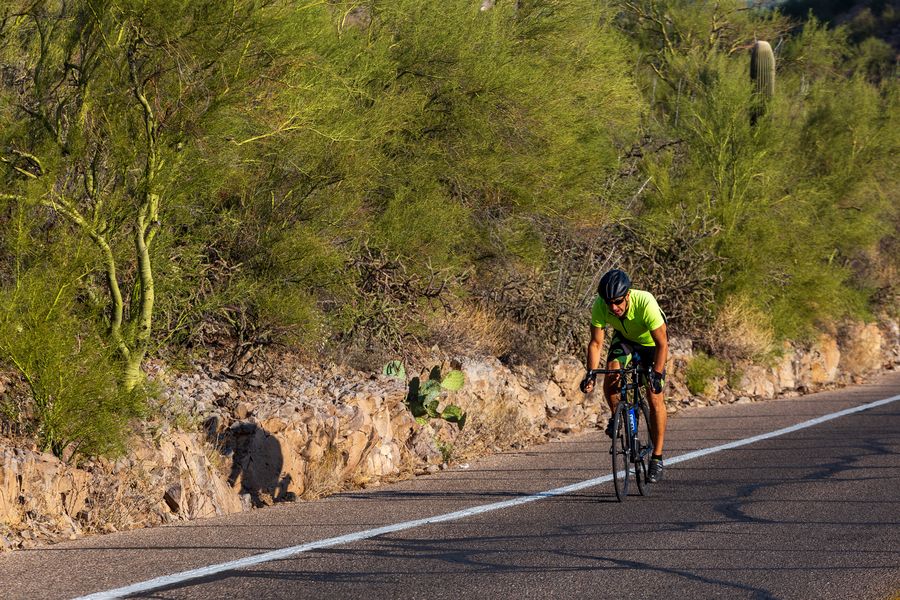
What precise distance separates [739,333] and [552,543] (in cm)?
1308

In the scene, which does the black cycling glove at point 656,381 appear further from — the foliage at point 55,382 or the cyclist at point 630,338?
the foliage at point 55,382

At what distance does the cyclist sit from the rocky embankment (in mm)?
2444

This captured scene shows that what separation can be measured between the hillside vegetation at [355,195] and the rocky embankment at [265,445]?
0.35 metres

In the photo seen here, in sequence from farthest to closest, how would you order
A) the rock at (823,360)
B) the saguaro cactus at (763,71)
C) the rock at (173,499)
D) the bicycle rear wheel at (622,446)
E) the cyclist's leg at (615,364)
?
the saguaro cactus at (763,71) → the rock at (823,360) → the cyclist's leg at (615,364) → the bicycle rear wheel at (622,446) → the rock at (173,499)

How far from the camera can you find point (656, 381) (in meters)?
10.0

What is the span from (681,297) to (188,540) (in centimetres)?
1291

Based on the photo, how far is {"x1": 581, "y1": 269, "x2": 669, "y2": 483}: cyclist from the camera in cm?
964

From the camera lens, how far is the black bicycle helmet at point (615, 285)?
955 centimetres

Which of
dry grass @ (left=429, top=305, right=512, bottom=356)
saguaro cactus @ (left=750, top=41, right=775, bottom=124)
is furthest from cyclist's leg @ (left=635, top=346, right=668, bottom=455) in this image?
saguaro cactus @ (left=750, top=41, right=775, bottom=124)

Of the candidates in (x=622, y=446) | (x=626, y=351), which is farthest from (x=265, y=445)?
(x=626, y=351)

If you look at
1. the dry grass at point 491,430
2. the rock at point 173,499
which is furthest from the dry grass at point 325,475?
the dry grass at point 491,430

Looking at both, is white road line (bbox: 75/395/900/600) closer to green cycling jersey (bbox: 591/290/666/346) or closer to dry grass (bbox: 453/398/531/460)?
green cycling jersey (bbox: 591/290/666/346)

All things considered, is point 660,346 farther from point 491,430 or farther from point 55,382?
point 55,382

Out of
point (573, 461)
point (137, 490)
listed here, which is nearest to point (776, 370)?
point (573, 461)
